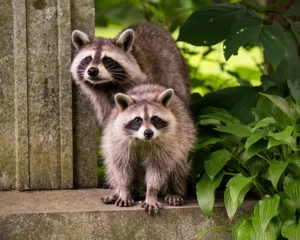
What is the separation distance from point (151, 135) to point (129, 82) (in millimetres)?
848

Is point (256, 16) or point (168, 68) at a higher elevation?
point (256, 16)

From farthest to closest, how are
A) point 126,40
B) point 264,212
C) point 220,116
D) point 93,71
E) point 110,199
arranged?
point 126,40, point 220,116, point 93,71, point 110,199, point 264,212

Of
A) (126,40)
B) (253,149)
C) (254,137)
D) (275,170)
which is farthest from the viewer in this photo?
(126,40)

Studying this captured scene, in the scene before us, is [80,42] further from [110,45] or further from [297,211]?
[297,211]

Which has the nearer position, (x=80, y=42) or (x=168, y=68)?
(x=80, y=42)

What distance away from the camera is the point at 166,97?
5133 millimetres

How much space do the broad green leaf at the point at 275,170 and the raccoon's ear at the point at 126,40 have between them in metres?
1.50

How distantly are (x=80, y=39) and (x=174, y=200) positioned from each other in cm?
140

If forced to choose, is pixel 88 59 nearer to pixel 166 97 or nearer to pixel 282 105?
pixel 166 97

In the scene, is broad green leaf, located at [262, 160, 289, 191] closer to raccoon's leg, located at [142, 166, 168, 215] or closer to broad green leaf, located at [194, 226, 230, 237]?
broad green leaf, located at [194, 226, 230, 237]

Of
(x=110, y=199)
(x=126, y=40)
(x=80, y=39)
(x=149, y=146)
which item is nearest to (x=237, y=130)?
(x=149, y=146)

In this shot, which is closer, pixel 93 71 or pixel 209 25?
pixel 93 71

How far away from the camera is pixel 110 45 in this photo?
557 cm

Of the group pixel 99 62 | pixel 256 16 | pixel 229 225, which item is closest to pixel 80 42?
pixel 99 62
